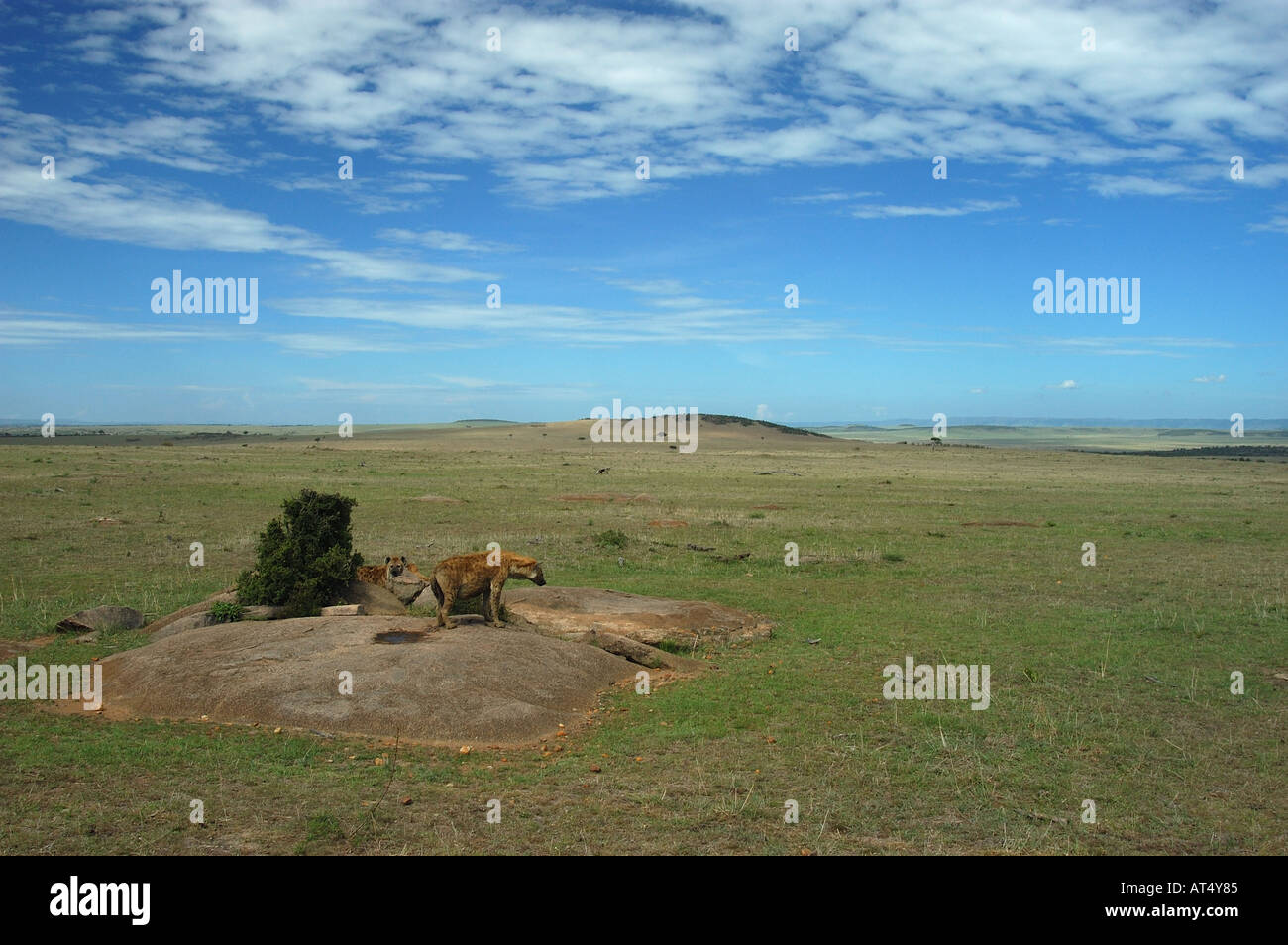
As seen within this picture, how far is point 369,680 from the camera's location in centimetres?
1041

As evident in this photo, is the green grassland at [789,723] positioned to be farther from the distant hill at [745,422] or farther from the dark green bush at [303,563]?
the distant hill at [745,422]

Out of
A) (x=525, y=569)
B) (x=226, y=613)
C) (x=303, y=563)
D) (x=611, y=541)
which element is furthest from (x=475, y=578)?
(x=611, y=541)

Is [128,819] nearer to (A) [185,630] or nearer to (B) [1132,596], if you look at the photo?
(A) [185,630]

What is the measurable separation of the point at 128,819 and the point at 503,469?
172 feet

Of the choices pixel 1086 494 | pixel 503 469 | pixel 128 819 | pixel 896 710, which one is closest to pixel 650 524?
pixel 896 710

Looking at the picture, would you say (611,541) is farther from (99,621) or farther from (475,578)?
(99,621)

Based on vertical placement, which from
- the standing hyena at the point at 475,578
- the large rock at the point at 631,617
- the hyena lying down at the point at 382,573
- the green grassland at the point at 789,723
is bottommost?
the green grassland at the point at 789,723

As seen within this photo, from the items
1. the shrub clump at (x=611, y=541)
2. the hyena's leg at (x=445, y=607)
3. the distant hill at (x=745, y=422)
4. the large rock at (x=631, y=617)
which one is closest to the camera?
the hyena's leg at (x=445, y=607)

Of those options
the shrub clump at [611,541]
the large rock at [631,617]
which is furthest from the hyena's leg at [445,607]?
the shrub clump at [611,541]

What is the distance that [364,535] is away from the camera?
2636 centimetres

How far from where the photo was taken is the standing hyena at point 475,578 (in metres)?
13.0

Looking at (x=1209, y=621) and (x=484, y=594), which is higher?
(x=484, y=594)

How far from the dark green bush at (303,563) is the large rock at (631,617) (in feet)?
10.2

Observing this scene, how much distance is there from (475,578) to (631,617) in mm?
2723
